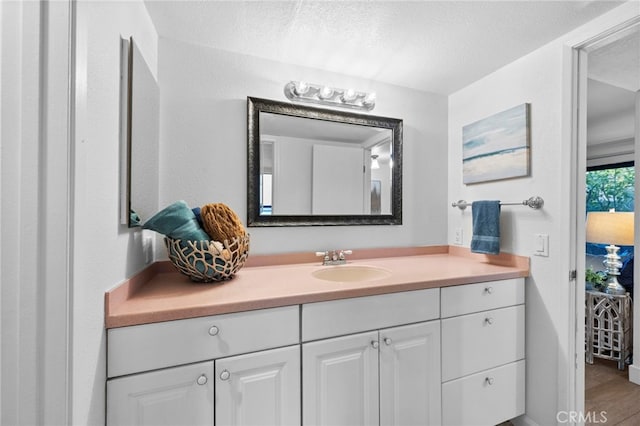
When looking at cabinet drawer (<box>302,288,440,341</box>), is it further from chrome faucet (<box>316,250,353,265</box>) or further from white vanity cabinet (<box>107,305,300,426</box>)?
chrome faucet (<box>316,250,353,265</box>)

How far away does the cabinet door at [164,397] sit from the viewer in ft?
2.88

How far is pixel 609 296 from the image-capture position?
7.41 ft

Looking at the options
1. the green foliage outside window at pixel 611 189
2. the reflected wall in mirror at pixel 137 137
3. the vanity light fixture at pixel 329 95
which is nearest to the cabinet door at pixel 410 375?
the reflected wall in mirror at pixel 137 137

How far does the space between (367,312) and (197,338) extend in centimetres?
67

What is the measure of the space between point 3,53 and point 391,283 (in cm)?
132

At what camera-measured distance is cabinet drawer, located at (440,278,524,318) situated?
136 centimetres

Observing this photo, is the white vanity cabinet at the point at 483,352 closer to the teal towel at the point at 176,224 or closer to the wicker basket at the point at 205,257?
the wicker basket at the point at 205,257

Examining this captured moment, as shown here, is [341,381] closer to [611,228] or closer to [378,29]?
[378,29]

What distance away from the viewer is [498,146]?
1.73 metres

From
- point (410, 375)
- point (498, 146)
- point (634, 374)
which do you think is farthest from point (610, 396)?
point (498, 146)

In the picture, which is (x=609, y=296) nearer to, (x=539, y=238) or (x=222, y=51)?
(x=539, y=238)

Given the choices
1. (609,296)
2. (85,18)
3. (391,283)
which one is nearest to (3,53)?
(85,18)

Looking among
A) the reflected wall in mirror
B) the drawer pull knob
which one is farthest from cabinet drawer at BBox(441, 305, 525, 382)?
the reflected wall in mirror

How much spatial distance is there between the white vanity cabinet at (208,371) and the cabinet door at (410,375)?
401mm
